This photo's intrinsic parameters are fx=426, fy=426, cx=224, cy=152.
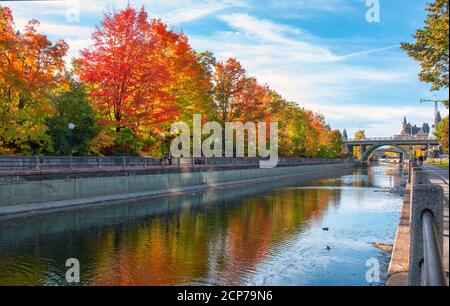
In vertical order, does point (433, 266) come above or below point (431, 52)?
below

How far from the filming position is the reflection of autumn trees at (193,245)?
48.0 ft

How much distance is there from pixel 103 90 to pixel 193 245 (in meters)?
26.0

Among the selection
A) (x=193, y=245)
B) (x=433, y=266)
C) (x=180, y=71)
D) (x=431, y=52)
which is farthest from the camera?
(x=180, y=71)

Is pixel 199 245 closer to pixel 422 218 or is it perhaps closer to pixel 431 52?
pixel 422 218

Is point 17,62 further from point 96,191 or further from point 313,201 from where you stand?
point 313,201

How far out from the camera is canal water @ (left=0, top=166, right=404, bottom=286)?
1443 centimetres

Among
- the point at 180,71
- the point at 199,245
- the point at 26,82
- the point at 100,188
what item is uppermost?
the point at 180,71

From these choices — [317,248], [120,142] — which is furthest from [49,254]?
[120,142]

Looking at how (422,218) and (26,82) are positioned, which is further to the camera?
(26,82)

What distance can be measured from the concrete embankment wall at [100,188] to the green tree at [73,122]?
Answer: 4.89 meters

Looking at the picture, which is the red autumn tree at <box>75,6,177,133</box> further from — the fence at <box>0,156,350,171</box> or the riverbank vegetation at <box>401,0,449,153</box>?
the riverbank vegetation at <box>401,0,449,153</box>

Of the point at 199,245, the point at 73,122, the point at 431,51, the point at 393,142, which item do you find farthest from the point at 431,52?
the point at 393,142

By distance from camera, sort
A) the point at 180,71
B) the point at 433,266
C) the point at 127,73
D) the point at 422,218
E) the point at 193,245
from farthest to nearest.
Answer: the point at 180,71 < the point at 127,73 < the point at 193,245 < the point at 422,218 < the point at 433,266

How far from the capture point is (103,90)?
40969mm
